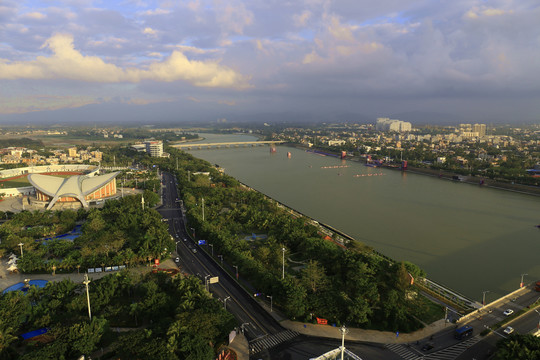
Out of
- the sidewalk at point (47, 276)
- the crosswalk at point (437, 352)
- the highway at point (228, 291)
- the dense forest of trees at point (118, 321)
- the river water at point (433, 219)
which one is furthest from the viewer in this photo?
the river water at point (433, 219)

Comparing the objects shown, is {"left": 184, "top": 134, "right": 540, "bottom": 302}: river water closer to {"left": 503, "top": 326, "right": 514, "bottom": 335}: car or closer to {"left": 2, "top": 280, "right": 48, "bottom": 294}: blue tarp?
{"left": 503, "top": 326, "right": 514, "bottom": 335}: car

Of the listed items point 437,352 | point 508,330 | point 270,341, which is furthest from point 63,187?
point 508,330

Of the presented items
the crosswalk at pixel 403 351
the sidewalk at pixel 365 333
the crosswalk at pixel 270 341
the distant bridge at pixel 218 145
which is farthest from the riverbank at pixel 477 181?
the distant bridge at pixel 218 145

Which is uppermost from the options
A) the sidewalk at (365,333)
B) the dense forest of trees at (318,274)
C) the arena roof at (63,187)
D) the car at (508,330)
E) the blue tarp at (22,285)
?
the arena roof at (63,187)

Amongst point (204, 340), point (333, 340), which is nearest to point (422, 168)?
point (333, 340)

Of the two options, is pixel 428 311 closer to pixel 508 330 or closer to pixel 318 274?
pixel 508 330

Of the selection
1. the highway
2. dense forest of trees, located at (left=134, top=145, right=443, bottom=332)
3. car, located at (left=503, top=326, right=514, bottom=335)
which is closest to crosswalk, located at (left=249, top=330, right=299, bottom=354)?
the highway

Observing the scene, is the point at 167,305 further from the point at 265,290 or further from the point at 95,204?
the point at 95,204

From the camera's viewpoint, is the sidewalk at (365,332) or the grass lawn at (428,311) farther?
the grass lawn at (428,311)

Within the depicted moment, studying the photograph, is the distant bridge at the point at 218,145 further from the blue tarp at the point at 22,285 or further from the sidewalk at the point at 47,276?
the blue tarp at the point at 22,285
